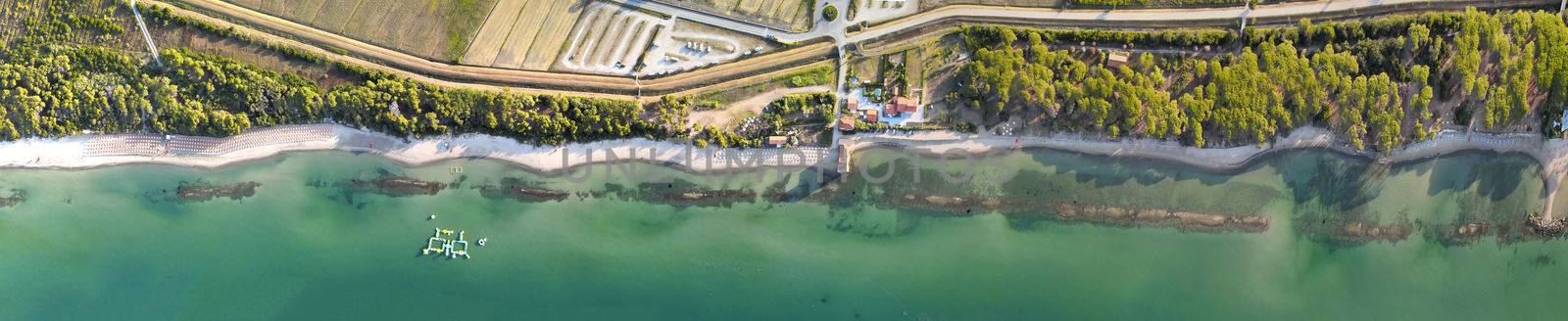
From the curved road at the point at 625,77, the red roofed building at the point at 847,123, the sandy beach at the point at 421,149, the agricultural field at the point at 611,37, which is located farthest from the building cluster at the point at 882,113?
the agricultural field at the point at 611,37

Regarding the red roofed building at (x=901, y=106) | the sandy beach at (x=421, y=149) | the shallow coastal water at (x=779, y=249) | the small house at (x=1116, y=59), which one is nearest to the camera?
the small house at (x=1116, y=59)

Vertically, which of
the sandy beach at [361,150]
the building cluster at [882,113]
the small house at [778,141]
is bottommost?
the sandy beach at [361,150]

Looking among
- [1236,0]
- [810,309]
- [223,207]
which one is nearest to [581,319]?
[810,309]

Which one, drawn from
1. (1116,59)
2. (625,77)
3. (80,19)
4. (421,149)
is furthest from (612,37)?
(80,19)

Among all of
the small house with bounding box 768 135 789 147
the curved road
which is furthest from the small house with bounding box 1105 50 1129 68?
the small house with bounding box 768 135 789 147

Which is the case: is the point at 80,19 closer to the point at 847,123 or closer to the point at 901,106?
the point at 847,123

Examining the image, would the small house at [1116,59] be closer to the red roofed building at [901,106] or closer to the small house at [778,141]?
the red roofed building at [901,106]

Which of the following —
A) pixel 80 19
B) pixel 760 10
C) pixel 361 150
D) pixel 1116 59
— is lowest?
pixel 361 150
